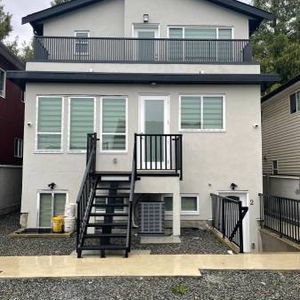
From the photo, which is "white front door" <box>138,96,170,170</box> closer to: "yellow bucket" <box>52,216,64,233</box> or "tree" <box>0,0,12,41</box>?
"yellow bucket" <box>52,216,64,233</box>

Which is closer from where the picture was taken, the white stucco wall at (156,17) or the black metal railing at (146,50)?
the black metal railing at (146,50)

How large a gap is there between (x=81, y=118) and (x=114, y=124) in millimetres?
1021

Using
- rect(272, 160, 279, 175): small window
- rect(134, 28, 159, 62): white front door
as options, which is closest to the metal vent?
rect(134, 28, 159, 62): white front door

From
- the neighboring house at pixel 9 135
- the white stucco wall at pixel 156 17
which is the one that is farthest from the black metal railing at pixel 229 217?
the neighboring house at pixel 9 135

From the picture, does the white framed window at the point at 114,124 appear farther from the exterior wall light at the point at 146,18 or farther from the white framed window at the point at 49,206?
the exterior wall light at the point at 146,18

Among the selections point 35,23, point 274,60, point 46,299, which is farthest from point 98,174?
point 274,60

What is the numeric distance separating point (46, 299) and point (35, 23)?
10510mm

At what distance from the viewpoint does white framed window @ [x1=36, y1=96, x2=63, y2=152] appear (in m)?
10.3

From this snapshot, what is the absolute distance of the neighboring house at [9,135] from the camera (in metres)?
13.5

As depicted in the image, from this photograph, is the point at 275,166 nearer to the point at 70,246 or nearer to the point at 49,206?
the point at 49,206

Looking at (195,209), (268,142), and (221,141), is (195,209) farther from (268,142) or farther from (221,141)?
(268,142)

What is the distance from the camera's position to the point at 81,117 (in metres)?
10.5

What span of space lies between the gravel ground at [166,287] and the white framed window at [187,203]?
4.78m

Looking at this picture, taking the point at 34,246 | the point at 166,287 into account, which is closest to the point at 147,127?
the point at 34,246
